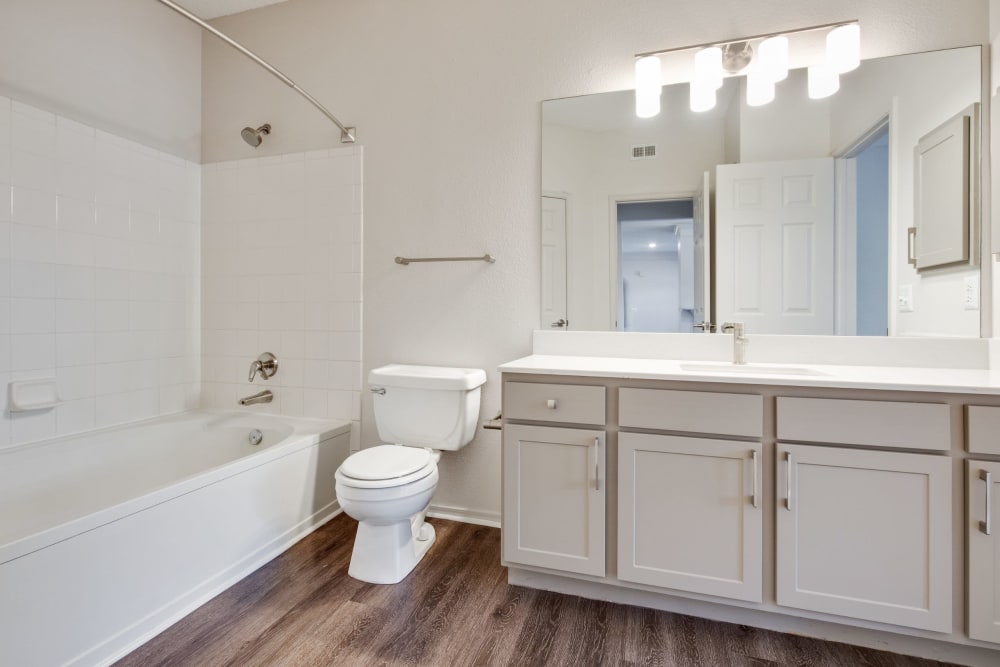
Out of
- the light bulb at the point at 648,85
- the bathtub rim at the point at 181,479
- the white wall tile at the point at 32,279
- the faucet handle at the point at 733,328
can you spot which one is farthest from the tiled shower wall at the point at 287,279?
the faucet handle at the point at 733,328

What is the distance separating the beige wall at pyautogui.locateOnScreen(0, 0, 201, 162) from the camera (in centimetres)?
194

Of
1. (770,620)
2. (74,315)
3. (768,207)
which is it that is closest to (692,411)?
(770,620)

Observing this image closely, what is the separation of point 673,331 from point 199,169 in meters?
2.66

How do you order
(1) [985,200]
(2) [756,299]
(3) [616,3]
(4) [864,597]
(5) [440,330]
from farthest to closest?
(5) [440,330]
(3) [616,3]
(2) [756,299]
(1) [985,200]
(4) [864,597]

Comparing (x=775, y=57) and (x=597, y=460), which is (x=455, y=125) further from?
(x=597, y=460)

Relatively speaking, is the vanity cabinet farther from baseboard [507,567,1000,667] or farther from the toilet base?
the toilet base

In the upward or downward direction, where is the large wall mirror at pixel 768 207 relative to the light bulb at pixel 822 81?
downward

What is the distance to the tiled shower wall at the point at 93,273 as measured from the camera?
1.91 meters

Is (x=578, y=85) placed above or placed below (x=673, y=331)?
above

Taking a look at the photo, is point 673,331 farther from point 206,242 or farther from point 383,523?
point 206,242

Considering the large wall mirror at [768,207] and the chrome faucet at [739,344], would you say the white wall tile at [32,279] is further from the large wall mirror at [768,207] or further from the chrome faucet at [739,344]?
the chrome faucet at [739,344]

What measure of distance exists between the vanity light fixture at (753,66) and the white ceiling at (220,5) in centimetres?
199

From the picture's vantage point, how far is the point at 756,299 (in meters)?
1.88

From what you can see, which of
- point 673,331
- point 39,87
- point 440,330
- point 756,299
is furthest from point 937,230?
point 39,87
